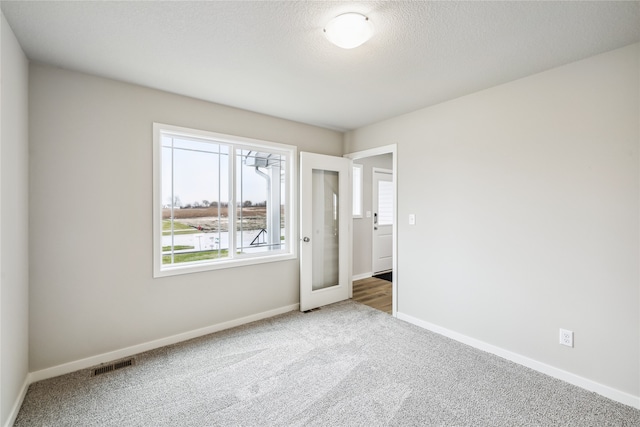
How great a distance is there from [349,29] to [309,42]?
1.18 ft

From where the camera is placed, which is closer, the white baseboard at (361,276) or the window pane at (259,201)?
the window pane at (259,201)

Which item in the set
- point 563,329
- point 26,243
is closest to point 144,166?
point 26,243

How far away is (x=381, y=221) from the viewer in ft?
18.5

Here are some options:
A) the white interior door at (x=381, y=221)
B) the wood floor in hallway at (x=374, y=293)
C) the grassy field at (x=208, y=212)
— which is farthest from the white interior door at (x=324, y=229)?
the white interior door at (x=381, y=221)

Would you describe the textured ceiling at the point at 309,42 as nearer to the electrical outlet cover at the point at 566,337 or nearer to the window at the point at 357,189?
the electrical outlet cover at the point at 566,337

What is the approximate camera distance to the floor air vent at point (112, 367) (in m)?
2.34

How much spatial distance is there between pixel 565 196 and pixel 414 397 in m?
1.92

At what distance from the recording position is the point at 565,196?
225 cm

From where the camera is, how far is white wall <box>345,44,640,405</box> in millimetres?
2008

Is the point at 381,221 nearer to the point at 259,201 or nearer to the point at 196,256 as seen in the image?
the point at 259,201

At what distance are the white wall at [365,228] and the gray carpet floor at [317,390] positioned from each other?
2.41 metres

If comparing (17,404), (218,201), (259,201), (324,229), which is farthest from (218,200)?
(17,404)

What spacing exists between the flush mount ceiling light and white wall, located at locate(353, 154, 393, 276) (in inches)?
135

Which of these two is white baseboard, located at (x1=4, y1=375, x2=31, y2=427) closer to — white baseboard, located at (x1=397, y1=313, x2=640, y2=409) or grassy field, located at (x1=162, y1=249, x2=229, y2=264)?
grassy field, located at (x1=162, y1=249, x2=229, y2=264)
